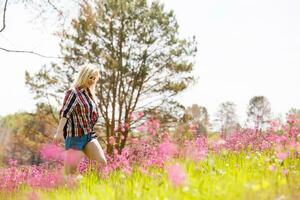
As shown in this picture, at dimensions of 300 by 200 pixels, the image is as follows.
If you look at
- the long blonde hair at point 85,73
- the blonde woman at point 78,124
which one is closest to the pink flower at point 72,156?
the blonde woman at point 78,124

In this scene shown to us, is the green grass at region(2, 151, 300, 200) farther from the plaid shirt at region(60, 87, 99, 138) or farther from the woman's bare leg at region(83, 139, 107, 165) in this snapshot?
the plaid shirt at region(60, 87, 99, 138)

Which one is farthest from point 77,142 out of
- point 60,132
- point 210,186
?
point 210,186

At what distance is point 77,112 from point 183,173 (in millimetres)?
3513

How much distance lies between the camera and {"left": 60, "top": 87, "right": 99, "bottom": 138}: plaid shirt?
22.4 ft

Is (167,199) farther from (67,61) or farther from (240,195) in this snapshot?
(67,61)

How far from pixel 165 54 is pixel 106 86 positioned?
2.65 m

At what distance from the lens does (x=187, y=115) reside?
20188 millimetres

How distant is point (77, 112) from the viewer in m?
6.89

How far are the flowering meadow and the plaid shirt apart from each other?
559 mm

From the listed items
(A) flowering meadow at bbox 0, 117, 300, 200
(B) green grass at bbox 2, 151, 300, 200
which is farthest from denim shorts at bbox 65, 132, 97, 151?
(B) green grass at bbox 2, 151, 300, 200

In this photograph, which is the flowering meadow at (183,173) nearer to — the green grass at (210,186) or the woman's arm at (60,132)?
the green grass at (210,186)

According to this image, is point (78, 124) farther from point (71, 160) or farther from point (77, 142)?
point (71, 160)

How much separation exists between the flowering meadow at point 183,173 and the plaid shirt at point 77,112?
0.56 metres

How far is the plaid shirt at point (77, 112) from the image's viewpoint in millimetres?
6836
